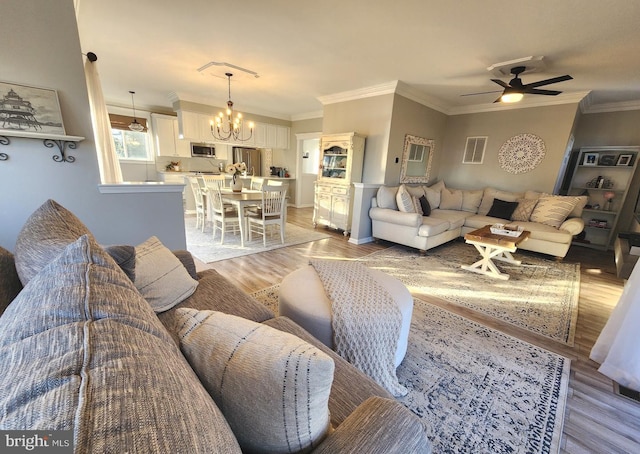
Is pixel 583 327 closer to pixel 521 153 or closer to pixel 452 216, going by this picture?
pixel 452 216

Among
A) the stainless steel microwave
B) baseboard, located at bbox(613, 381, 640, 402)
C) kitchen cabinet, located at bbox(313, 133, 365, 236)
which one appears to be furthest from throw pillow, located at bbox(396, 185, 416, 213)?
the stainless steel microwave

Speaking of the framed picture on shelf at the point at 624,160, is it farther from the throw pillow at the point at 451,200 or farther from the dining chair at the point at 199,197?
the dining chair at the point at 199,197

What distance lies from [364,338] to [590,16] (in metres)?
3.06

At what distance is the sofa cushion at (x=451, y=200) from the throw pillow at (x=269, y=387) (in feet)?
16.6

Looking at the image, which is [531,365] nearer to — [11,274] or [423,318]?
[423,318]

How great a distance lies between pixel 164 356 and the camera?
0.49m

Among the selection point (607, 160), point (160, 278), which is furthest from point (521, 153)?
point (160, 278)

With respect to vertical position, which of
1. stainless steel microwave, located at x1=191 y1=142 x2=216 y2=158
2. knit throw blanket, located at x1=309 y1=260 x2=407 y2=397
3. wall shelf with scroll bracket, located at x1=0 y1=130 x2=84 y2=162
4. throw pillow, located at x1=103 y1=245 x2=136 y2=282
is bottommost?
knit throw blanket, located at x1=309 y1=260 x2=407 y2=397

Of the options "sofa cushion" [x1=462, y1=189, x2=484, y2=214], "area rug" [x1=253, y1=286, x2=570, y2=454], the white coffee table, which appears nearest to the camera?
"area rug" [x1=253, y1=286, x2=570, y2=454]

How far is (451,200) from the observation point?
4953mm

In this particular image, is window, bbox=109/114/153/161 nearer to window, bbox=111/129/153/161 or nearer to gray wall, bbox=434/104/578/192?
window, bbox=111/129/153/161

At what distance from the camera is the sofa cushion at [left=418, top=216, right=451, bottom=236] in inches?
144

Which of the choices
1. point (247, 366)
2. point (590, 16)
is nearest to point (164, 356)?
point (247, 366)

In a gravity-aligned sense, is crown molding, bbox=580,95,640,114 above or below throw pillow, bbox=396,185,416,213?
above
